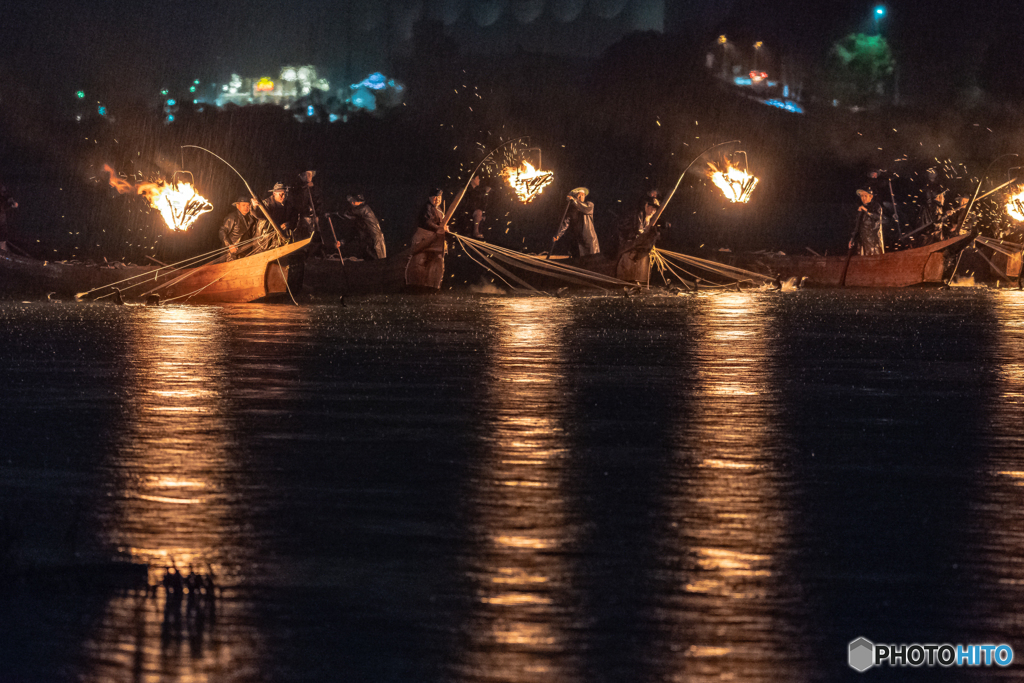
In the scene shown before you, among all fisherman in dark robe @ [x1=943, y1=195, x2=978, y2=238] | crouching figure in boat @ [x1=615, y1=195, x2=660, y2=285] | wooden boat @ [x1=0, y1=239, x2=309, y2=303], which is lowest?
wooden boat @ [x1=0, y1=239, x2=309, y2=303]

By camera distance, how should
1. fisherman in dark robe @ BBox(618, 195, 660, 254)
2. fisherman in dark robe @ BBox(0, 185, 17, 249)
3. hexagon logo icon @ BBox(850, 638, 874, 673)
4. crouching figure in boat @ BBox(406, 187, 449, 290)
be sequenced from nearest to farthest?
hexagon logo icon @ BBox(850, 638, 874, 673) → crouching figure in boat @ BBox(406, 187, 449, 290) → fisherman in dark robe @ BBox(0, 185, 17, 249) → fisherman in dark robe @ BBox(618, 195, 660, 254)

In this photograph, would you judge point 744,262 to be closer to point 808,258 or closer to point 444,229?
point 808,258

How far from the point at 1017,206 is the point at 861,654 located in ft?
76.7

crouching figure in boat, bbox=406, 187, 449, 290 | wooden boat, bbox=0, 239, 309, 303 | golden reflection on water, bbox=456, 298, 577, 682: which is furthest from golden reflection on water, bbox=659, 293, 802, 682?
crouching figure in boat, bbox=406, 187, 449, 290

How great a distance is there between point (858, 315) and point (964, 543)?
12.6 m

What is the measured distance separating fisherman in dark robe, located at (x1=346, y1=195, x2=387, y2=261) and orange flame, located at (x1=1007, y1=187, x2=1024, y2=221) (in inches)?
415

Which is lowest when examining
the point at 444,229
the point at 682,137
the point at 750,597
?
the point at 750,597

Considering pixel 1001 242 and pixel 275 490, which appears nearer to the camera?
pixel 275 490

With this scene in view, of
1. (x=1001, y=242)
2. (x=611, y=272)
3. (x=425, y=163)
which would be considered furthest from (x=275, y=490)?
(x=425, y=163)

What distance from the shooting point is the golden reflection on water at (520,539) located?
470 centimetres

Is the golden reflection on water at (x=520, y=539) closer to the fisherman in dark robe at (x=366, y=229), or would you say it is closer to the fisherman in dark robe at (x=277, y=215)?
the fisherman in dark robe at (x=277, y=215)

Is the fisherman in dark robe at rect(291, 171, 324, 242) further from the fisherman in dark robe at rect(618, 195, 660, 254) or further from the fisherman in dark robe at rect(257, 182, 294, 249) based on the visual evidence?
the fisherman in dark robe at rect(618, 195, 660, 254)

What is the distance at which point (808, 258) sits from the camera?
82.0 ft

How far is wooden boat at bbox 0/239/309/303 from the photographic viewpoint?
20.7 meters
